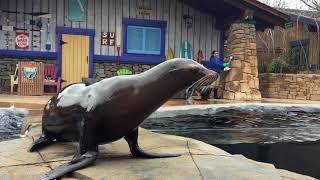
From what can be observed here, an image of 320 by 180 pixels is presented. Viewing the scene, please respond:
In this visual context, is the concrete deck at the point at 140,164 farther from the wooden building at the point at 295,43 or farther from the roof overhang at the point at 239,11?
the wooden building at the point at 295,43

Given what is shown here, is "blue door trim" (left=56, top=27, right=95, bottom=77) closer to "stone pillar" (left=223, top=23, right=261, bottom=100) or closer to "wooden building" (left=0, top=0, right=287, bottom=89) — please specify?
"wooden building" (left=0, top=0, right=287, bottom=89)

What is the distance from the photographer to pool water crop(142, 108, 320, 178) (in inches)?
243

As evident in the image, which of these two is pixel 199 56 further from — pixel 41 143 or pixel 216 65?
pixel 41 143

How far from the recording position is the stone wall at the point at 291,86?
51.6ft

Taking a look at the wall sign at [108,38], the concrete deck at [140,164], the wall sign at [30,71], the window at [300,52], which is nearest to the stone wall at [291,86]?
the window at [300,52]

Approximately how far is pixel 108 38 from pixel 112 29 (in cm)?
32

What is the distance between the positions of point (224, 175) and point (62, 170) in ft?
3.77

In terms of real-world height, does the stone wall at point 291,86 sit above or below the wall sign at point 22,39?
below

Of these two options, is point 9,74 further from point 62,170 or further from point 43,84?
point 62,170

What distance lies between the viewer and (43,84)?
11750mm

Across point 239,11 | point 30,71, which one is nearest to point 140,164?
point 30,71

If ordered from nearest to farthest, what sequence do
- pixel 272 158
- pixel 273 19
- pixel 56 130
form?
1. pixel 56 130
2. pixel 272 158
3. pixel 273 19

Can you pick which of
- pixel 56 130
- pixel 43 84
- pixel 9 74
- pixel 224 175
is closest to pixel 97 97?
pixel 56 130

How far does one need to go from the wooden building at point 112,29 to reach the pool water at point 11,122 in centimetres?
624
